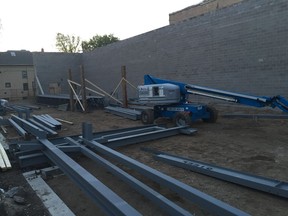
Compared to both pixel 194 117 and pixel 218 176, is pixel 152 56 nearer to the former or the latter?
pixel 194 117

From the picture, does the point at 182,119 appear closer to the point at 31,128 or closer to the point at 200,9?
the point at 31,128

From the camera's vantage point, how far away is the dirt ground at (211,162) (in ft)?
11.4

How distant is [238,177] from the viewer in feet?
12.7

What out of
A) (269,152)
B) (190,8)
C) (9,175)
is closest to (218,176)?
(269,152)

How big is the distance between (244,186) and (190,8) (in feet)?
85.2

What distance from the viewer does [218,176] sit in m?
4.12

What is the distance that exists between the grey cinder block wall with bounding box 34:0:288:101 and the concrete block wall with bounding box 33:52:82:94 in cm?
879

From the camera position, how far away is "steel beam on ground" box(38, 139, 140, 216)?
2.67 m

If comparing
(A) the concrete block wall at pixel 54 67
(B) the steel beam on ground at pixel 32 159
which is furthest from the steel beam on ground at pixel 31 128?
(A) the concrete block wall at pixel 54 67

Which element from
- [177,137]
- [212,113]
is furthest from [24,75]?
[177,137]

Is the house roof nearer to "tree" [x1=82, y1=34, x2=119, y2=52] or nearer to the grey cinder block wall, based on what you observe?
"tree" [x1=82, y1=34, x2=119, y2=52]

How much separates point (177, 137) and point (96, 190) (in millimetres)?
4376

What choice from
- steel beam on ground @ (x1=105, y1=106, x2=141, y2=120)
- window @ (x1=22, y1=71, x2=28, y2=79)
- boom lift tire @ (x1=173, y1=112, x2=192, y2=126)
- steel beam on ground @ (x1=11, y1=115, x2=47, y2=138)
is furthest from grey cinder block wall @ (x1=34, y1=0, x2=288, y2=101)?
window @ (x1=22, y1=71, x2=28, y2=79)

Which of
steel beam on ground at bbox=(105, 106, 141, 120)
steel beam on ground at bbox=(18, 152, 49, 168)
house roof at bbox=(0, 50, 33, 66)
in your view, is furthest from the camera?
house roof at bbox=(0, 50, 33, 66)
